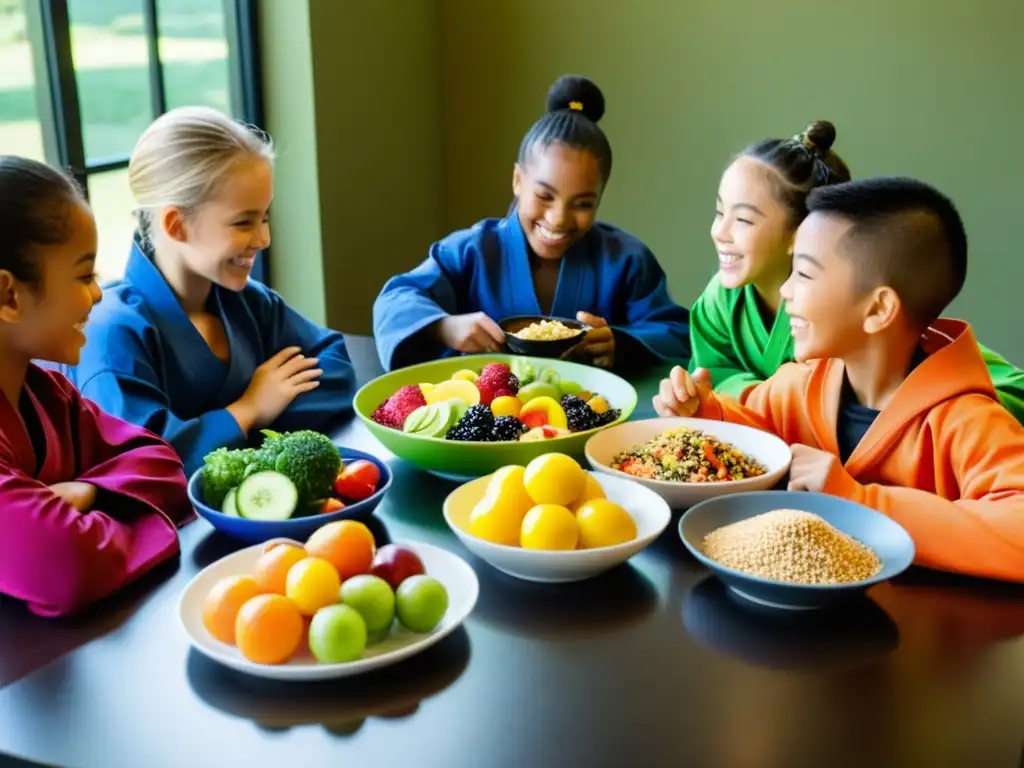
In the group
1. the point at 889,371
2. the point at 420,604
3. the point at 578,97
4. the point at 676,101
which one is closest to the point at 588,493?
the point at 420,604

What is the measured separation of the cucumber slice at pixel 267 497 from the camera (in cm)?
126

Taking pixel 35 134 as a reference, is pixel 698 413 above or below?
below

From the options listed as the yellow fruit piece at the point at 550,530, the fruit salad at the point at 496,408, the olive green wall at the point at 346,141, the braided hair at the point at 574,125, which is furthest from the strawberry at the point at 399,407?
the olive green wall at the point at 346,141

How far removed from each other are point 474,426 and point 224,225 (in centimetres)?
53

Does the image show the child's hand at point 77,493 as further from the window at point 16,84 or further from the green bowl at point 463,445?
the window at point 16,84

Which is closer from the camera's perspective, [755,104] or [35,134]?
[35,134]

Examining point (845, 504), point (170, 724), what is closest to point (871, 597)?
point (845, 504)

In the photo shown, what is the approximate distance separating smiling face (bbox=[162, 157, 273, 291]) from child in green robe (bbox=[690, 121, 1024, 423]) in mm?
822

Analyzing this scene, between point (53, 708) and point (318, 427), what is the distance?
0.78 m

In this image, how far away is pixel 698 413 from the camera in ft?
5.40

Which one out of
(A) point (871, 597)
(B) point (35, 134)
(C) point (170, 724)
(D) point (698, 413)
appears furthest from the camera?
(B) point (35, 134)

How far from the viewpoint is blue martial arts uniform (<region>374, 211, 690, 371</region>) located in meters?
2.18

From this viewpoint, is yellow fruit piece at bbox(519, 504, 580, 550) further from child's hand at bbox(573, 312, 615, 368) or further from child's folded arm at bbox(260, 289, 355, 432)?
child's hand at bbox(573, 312, 615, 368)

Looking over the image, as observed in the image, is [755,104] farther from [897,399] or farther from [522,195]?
[897,399]
